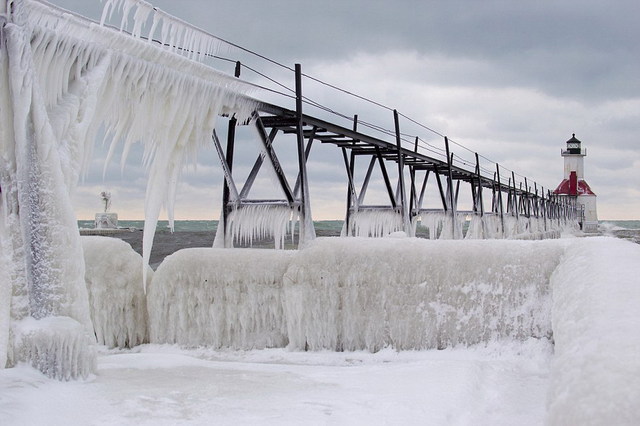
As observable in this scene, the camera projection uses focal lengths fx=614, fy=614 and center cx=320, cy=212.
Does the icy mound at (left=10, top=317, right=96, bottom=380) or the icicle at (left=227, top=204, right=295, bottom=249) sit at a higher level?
the icicle at (left=227, top=204, right=295, bottom=249)

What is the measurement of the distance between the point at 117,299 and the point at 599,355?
28.0 feet

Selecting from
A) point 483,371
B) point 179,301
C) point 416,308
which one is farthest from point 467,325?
point 179,301

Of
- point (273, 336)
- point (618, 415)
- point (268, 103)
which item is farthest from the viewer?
point (268, 103)

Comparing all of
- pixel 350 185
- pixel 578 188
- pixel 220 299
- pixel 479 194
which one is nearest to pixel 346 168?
pixel 350 185

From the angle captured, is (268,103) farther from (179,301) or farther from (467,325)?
(467,325)

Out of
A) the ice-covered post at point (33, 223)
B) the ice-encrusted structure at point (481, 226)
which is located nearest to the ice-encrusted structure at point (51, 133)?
the ice-covered post at point (33, 223)

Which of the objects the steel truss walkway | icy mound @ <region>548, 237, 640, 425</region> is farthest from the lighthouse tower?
icy mound @ <region>548, 237, 640, 425</region>

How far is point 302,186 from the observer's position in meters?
12.6

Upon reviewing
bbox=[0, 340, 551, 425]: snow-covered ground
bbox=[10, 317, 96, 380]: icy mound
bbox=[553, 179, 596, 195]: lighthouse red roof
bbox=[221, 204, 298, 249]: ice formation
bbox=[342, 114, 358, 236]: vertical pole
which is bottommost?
bbox=[0, 340, 551, 425]: snow-covered ground

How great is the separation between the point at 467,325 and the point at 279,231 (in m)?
5.05

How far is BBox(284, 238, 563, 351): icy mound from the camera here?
827 cm

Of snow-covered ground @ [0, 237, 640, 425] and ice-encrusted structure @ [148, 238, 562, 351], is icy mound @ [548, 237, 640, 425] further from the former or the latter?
ice-encrusted structure @ [148, 238, 562, 351]

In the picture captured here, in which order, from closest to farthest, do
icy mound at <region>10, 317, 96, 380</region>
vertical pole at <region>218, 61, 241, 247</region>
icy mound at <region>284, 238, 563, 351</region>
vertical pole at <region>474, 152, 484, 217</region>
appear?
icy mound at <region>10, 317, 96, 380</region>
icy mound at <region>284, 238, 563, 351</region>
vertical pole at <region>218, 61, 241, 247</region>
vertical pole at <region>474, 152, 484, 217</region>

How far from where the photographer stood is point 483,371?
7105 mm
